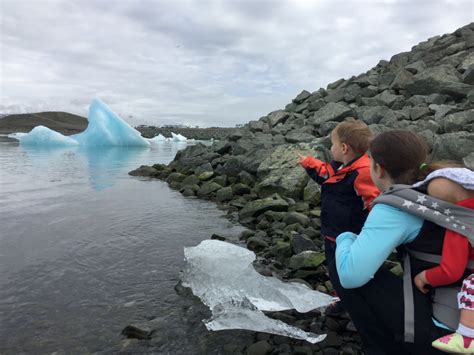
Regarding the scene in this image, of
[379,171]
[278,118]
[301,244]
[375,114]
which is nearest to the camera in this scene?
[379,171]

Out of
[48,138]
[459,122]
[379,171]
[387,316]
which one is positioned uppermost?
[459,122]

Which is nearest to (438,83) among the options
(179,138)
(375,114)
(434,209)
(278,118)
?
(375,114)

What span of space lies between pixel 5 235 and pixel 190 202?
355 centimetres

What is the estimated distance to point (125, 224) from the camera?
246 inches

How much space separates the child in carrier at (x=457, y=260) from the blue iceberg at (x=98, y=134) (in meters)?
27.1

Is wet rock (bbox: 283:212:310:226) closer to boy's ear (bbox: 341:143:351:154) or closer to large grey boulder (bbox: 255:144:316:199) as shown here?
large grey boulder (bbox: 255:144:316:199)

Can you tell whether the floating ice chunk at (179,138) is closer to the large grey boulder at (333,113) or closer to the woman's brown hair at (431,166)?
the large grey boulder at (333,113)

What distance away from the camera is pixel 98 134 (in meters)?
28.0

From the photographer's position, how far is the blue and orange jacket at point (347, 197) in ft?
8.77

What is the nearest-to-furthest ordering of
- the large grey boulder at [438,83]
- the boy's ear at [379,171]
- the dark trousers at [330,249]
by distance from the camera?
the boy's ear at [379,171] → the dark trousers at [330,249] → the large grey boulder at [438,83]

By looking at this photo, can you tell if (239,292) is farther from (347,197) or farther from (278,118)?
(278,118)

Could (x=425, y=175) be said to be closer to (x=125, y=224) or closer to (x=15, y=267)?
(x=15, y=267)

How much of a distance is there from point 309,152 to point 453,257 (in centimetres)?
633

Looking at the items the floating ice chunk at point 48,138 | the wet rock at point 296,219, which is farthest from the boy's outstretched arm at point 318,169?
the floating ice chunk at point 48,138
